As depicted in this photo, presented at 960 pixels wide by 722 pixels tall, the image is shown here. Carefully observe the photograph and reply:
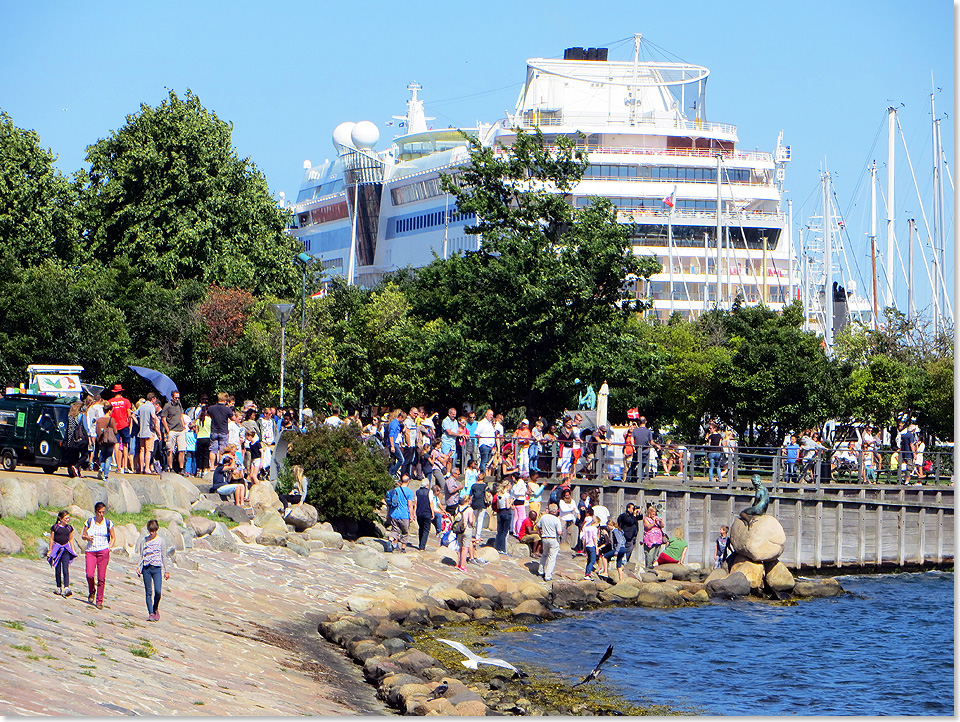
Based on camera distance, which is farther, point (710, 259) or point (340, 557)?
point (710, 259)

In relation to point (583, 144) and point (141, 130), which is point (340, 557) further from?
point (583, 144)

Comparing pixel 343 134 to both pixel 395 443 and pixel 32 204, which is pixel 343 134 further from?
pixel 395 443

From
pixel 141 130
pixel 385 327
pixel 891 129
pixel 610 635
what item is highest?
pixel 891 129

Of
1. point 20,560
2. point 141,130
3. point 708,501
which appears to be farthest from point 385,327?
point 20,560

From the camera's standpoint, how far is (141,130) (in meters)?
45.9

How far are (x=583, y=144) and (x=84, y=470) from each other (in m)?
56.2

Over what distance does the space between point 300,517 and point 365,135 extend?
7795 cm

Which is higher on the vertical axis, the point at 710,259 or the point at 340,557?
the point at 710,259

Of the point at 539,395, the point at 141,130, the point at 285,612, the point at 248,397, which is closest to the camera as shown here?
the point at 285,612

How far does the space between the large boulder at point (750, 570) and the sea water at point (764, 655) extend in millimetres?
1181

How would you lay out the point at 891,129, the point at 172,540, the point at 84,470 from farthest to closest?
1. the point at 891,129
2. the point at 84,470
3. the point at 172,540

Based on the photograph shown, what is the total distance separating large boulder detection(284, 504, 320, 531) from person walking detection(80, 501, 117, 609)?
8710 mm

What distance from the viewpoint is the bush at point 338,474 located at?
85.0ft

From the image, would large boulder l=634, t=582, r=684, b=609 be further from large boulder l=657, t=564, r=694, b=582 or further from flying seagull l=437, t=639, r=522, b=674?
flying seagull l=437, t=639, r=522, b=674
